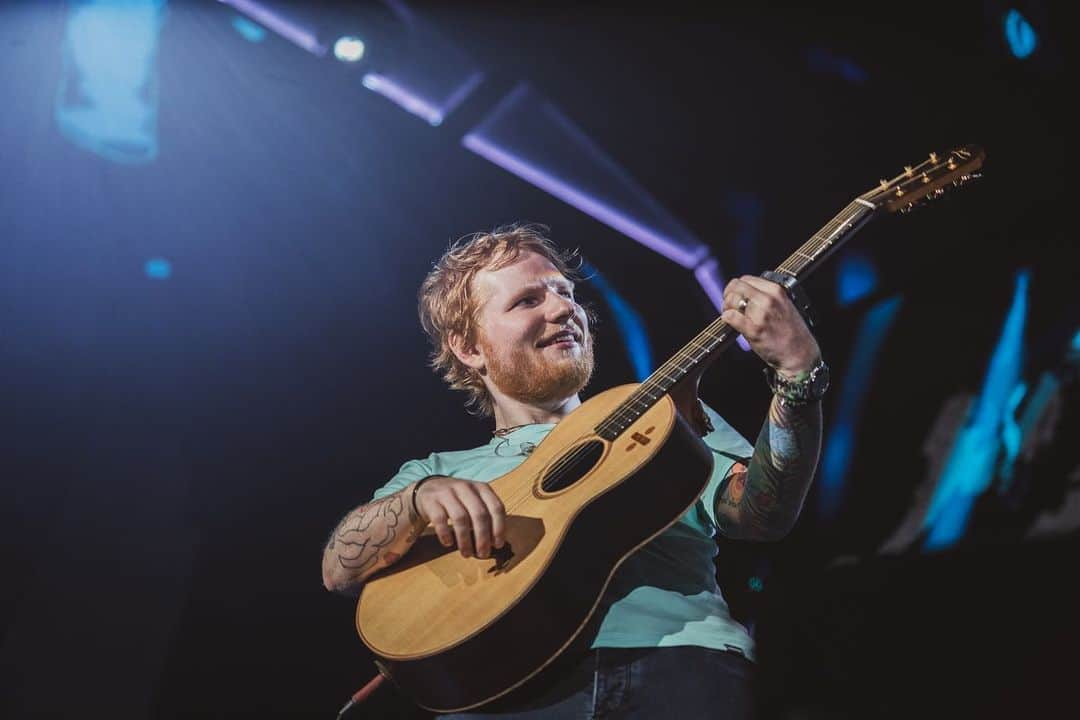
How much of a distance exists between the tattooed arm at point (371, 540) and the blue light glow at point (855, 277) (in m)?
2.86

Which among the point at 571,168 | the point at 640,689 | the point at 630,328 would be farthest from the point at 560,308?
the point at 630,328

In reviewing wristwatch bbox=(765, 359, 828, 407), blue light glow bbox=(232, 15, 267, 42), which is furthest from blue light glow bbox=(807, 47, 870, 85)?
blue light glow bbox=(232, 15, 267, 42)

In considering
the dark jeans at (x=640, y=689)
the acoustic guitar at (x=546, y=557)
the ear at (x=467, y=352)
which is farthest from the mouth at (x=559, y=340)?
the dark jeans at (x=640, y=689)

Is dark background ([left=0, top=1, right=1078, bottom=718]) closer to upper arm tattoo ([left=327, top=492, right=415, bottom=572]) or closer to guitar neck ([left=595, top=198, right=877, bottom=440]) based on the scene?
upper arm tattoo ([left=327, top=492, right=415, bottom=572])

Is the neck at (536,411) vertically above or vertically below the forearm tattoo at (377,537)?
above

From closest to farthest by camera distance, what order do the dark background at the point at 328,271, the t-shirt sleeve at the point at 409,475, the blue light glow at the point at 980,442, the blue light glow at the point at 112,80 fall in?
the t-shirt sleeve at the point at 409,475
the blue light glow at the point at 980,442
the dark background at the point at 328,271
the blue light glow at the point at 112,80

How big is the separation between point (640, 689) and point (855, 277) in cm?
287

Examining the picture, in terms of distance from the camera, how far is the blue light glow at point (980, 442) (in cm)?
314

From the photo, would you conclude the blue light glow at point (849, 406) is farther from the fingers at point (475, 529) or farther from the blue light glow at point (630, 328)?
the fingers at point (475, 529)

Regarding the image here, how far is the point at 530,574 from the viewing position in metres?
1.63

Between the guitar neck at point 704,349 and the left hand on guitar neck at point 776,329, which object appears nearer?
the left hand on guitar neck at point 776,329

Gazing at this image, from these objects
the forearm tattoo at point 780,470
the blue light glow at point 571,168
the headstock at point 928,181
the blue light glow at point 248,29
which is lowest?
Answer: the forearm tattoo at point 780,470

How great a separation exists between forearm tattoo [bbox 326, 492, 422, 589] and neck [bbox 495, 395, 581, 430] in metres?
0.73

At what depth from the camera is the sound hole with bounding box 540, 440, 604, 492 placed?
6.04ft
